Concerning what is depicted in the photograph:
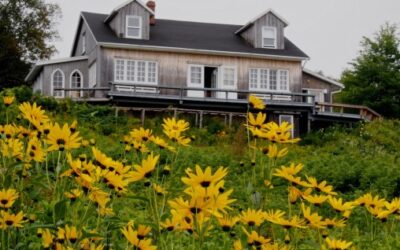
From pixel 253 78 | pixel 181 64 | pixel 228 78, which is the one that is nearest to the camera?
pixel 181 64

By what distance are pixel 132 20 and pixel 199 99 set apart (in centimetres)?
527

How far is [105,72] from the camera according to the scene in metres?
28.7

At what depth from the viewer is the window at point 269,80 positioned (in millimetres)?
30594

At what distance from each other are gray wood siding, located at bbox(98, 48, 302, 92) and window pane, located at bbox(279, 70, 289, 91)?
0.60ft

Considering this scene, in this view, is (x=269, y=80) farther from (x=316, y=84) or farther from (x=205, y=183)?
(x=205, y=183)

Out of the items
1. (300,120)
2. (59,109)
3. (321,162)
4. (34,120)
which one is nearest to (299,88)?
(300,120)

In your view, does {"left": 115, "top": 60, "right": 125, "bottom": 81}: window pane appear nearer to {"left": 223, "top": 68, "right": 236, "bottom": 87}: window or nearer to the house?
the house

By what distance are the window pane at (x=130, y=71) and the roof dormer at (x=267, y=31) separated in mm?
5929

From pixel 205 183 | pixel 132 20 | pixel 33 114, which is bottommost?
pixel 205 183

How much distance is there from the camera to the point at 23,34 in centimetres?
4547

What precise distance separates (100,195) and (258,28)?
96.4 feet

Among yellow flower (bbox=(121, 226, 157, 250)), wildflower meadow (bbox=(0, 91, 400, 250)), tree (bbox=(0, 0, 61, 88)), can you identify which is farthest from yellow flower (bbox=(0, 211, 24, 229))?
tree (bbox=(0, 0, 61, 88))

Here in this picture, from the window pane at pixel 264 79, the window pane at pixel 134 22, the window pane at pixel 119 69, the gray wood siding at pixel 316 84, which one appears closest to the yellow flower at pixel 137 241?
the window pane at pixel 119 69

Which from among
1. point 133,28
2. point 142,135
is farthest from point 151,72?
point 142,135
